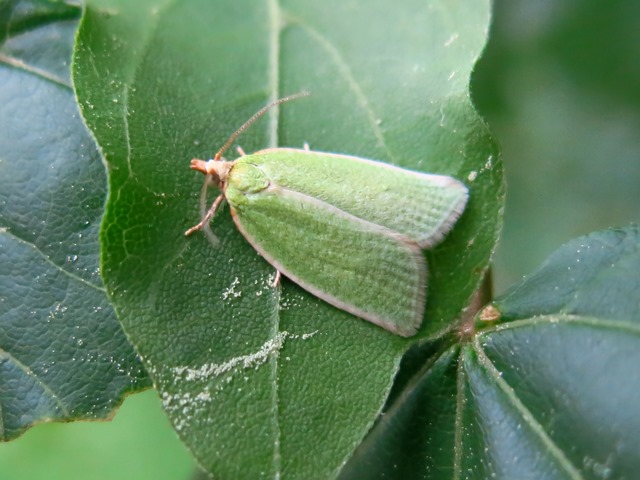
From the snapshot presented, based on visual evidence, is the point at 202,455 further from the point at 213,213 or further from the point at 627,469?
the point at 627,469

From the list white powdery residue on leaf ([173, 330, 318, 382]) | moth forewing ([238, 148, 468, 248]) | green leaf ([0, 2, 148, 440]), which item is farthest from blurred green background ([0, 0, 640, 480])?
moth forewing ([238, 148, 468, 248])

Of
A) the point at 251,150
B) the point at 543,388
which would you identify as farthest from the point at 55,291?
the point at 543,388

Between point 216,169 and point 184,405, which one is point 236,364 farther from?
point 216,169

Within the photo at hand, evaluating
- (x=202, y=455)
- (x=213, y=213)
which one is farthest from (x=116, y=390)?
(x=213, y=213)

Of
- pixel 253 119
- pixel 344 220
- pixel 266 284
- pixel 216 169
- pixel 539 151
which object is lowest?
pixel 539 151

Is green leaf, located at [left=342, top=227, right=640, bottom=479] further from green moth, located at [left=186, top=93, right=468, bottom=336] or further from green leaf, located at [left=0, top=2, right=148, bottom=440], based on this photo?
green leaf, located at [left=0, top=2, right=148, bottom=440]

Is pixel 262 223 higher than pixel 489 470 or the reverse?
higher
